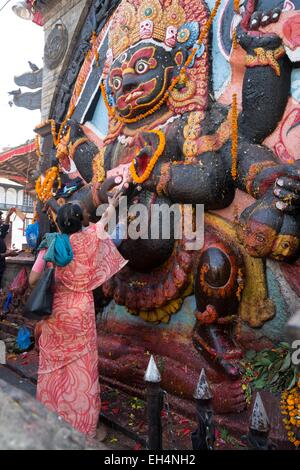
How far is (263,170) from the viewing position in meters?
3.25

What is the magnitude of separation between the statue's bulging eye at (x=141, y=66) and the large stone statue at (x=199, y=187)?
0.4 inches

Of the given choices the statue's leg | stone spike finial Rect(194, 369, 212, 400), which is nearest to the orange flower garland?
the statue's leg

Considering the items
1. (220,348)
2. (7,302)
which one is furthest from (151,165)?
(7,302)

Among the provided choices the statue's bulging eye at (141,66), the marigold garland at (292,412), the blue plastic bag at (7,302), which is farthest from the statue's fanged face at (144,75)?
the blue plastic bag at (7,302)

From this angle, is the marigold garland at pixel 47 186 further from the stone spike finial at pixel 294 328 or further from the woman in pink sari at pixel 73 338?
the stone spike finial at pixel 294 328

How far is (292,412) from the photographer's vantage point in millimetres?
2711

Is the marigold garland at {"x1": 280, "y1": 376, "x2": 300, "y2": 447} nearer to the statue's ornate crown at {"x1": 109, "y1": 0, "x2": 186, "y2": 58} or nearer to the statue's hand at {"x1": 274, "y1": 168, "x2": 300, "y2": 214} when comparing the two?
the statue's hand at {"x1": 274, "y1": 168, "x2": 300, "y2": 214}

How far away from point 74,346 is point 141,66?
291 cm

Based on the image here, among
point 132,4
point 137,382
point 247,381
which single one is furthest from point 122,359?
point 132,4

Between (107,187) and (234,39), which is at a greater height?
(234,39)

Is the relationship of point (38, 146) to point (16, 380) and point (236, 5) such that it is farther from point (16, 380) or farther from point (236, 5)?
point (236, 5)

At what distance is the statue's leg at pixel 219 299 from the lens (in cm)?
332
